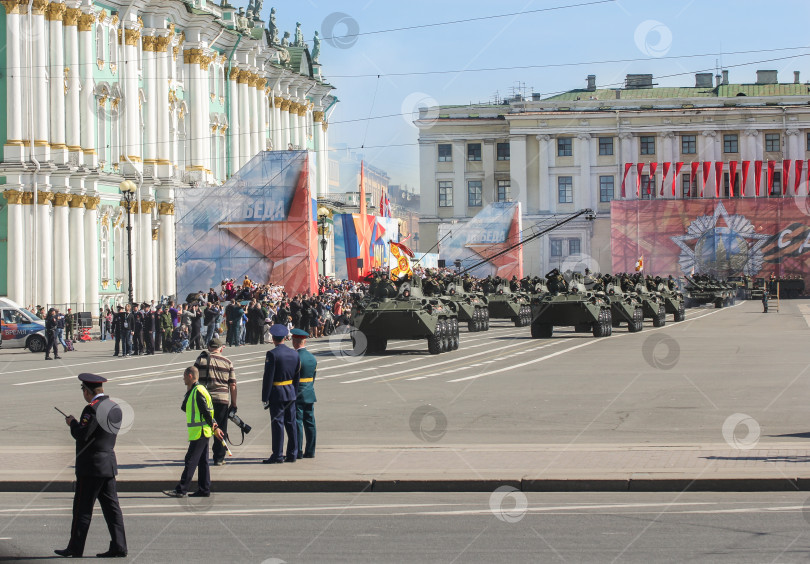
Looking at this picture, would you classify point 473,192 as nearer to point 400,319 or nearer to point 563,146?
point 563,146

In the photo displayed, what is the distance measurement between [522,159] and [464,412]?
90.2m

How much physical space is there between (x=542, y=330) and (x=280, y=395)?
27437 millimetres

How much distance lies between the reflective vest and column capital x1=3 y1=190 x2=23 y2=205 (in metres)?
36.4

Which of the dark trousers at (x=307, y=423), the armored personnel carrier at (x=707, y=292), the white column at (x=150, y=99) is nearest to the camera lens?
the dark trousers at (x=307, y=423)

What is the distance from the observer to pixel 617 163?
107 meters

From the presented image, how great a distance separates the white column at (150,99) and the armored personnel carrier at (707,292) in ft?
112

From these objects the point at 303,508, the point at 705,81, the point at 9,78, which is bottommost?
the point at 303,508

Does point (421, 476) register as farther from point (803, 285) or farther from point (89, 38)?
point (803, 285)

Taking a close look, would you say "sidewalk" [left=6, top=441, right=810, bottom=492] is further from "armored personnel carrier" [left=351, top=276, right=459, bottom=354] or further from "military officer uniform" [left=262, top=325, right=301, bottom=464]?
"armored personnel carrier" [left=351, top=276, right=459, bottom=354]

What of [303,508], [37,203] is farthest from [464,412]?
[37,203]

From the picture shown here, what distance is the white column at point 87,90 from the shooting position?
49.9 m

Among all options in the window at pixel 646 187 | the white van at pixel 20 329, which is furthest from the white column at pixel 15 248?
the window at pixel 646 187

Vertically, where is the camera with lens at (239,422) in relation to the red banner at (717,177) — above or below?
below

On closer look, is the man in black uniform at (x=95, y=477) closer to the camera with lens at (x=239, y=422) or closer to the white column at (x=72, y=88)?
the camera with lens at (x=239, y=422)
